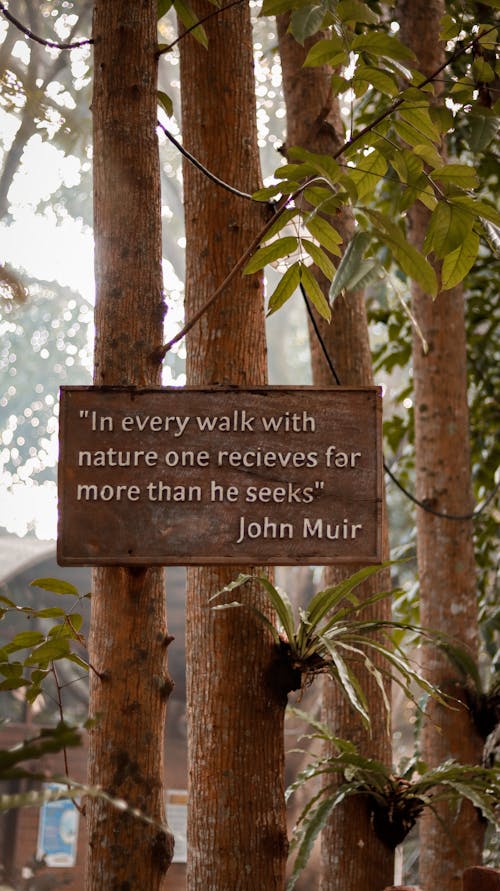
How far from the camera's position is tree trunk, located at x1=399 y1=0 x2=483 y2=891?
9.37 feet

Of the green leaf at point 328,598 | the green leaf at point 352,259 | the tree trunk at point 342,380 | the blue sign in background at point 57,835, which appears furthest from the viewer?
the blue sign in background at point 57,835

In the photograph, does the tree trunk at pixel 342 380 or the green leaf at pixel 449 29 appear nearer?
the green leaf at pixel 449 29

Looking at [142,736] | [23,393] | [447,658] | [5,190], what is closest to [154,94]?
[142,736]

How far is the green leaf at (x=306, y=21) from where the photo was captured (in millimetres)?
1453

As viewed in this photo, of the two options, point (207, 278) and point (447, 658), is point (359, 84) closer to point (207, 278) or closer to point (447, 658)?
point (207, 278)

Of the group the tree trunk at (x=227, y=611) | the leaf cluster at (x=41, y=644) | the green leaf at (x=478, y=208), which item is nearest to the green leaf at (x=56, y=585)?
the leaf cluster at (x=41, y=644)

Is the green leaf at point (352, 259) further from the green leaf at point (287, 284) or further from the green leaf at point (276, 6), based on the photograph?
the green leaf at point (276, 6)

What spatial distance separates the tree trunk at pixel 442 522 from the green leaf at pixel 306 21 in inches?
71.7

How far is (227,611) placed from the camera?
1.91m

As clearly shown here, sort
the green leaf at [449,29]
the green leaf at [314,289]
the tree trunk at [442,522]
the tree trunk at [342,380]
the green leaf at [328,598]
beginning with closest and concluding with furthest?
the green leaf at [314,289]
the green leaf at [449,29]
the green leaf at [328,598]
the tree trunk at [342,380]
the tree trunk at [442,522]

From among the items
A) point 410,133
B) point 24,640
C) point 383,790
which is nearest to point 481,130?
point 410,133

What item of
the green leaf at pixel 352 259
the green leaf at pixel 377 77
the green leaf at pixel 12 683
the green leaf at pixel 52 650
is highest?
the green leaf at pixel 377 77

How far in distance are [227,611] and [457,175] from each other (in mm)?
930

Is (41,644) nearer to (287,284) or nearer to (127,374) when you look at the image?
(127,374)
